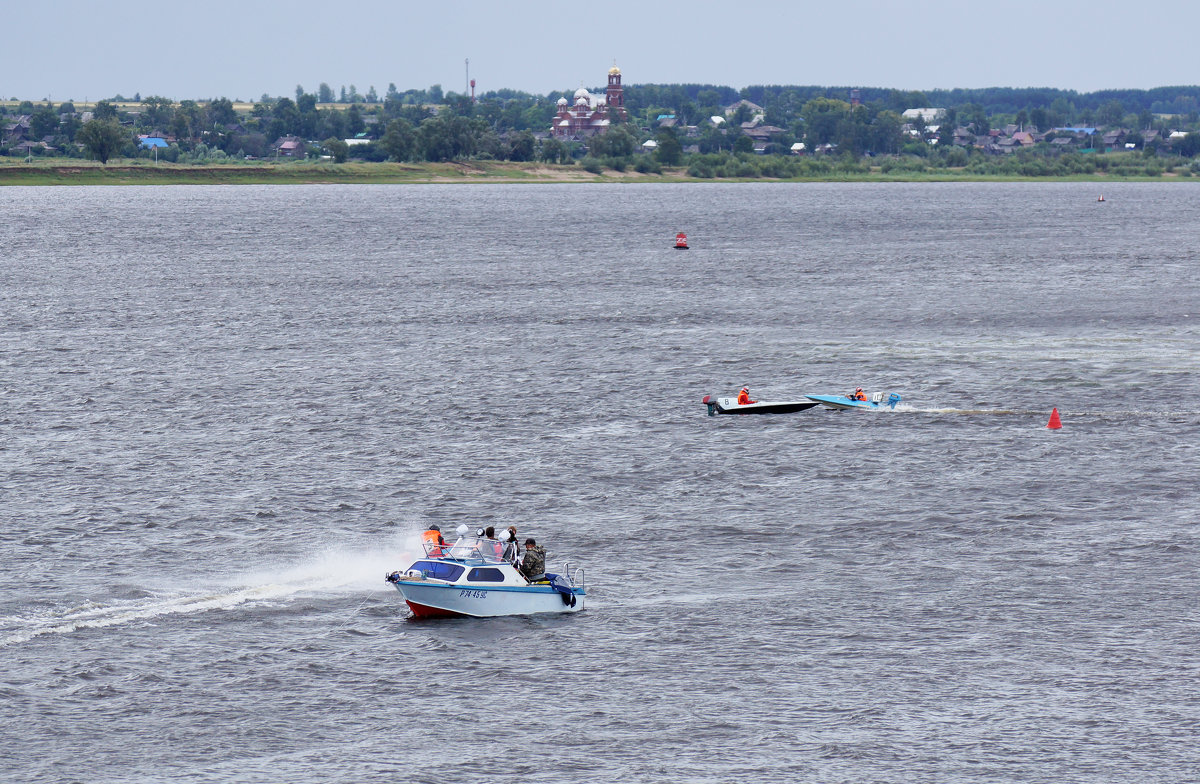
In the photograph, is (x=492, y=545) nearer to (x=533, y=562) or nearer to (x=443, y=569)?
(x=533, y=562)

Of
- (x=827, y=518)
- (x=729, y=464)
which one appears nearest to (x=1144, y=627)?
(x=827, y=518)

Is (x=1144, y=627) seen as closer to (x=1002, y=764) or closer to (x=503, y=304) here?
(x=1002, y=764)

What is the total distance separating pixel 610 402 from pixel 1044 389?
99.6 ft

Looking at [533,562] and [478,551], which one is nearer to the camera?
[478,551]

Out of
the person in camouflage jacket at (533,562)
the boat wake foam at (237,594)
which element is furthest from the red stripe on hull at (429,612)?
the boat wake foam at (237,594)

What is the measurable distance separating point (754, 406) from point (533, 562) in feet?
135

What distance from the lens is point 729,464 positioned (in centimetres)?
8156

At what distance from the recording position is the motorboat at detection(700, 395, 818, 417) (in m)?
94.8

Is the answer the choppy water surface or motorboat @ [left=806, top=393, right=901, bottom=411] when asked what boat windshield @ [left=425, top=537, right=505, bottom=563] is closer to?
the choppy water surface

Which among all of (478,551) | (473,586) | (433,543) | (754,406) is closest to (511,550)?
(478,551)

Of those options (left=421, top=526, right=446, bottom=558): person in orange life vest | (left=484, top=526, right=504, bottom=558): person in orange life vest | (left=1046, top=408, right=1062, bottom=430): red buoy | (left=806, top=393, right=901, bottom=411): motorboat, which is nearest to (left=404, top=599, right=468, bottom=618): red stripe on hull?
(left=421, top=526, right=446, bottom=558): person in orange life vest

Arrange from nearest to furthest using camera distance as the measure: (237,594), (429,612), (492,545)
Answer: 1. (492,545)
2. (429,612)
3. (237,594)

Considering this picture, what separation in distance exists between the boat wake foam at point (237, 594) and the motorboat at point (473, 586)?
4547 millimetres

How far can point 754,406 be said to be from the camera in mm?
94812
